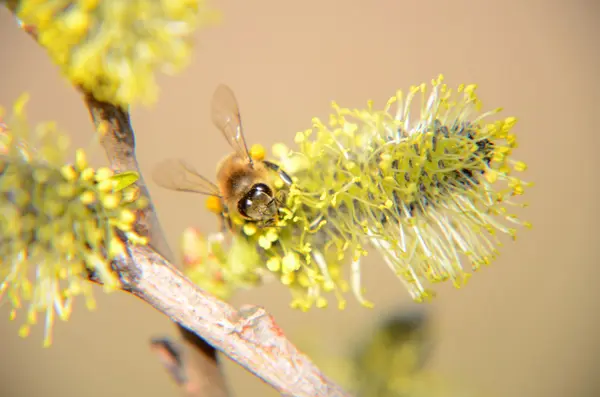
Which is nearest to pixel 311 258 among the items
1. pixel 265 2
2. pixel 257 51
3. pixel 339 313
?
pixel 339 313

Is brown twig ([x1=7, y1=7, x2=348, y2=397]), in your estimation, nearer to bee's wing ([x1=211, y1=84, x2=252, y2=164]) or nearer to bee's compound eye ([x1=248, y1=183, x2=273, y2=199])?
bee's compound eye ([x1=248, y1=183, x2=273, y2=199])

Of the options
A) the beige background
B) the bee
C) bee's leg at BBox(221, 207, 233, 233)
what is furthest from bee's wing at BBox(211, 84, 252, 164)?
the beige background

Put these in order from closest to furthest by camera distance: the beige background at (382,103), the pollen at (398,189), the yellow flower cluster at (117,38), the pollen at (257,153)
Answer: the yellow flower cluster at (117,38), the pollen at (398,189), the pollen at (257,153), the beige background at (382,103)

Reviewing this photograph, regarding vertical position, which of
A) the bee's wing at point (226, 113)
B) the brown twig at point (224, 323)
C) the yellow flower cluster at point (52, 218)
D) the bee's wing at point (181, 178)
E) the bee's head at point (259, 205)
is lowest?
the brown twig at point (224, 323)

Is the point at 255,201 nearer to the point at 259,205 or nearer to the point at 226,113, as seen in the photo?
the point at 259,205

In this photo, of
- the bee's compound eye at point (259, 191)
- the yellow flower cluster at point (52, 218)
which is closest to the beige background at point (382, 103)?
the bee's compound eye at point (259, 191)

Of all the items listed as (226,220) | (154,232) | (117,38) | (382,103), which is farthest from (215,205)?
(382,103)

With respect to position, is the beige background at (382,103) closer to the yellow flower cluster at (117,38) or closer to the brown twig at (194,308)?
the brown twig at (194,308)
